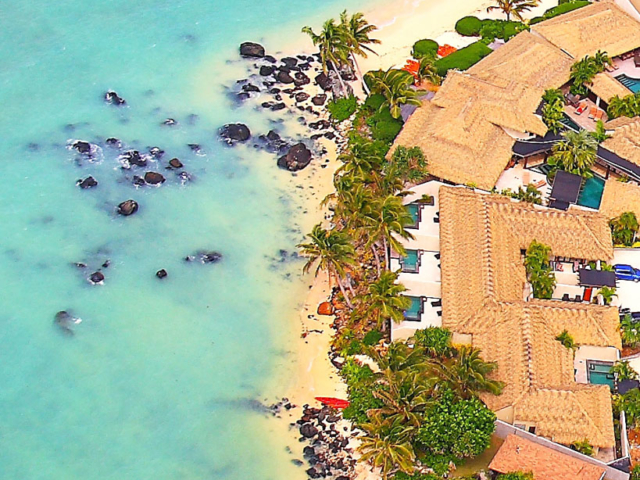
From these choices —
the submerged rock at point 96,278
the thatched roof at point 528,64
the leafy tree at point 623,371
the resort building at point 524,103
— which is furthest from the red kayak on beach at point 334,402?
the thatched roof at point 528,64

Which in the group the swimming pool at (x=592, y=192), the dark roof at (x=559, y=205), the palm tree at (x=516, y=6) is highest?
the palm tree at (x=516, y=6)

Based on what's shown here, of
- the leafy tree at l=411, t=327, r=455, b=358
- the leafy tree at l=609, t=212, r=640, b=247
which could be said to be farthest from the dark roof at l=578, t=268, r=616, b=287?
the leafy tree at l=411, t=327, r=455, b=358

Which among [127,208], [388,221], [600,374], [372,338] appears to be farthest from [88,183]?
[600,374]

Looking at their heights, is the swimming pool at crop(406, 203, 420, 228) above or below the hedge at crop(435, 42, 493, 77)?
below

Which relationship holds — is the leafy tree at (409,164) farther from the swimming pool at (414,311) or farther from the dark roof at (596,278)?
the dark roof at (596,278)

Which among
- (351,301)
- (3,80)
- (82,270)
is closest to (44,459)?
(82,270)

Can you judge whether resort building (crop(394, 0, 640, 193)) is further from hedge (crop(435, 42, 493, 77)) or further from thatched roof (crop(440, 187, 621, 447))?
thatched roof (crop(440, 187, 621, 447))
